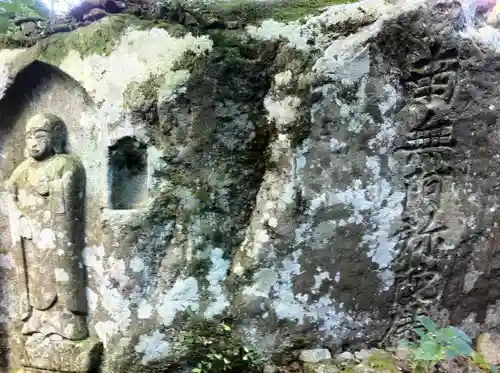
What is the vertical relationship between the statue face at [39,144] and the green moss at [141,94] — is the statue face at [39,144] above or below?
below

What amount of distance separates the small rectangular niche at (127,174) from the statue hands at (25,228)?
1.63ft

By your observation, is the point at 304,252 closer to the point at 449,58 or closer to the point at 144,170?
the point at 144,170

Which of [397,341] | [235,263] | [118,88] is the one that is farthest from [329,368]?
[118,88]

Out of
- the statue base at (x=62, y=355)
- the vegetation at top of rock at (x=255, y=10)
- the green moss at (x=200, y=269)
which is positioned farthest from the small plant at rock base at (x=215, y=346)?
the vegetation at top of rock at (x=255, y=10)

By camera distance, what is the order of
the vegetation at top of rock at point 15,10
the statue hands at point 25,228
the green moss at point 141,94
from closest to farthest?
the green moss at point 141,94 < the statue hands at point 25,228 < the vegetation at top of rock at point 15,10

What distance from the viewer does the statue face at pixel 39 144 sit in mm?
2480

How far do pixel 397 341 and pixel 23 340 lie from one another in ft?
6.34

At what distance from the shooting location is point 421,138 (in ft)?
8.01

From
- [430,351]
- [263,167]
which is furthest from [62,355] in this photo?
[430,351]

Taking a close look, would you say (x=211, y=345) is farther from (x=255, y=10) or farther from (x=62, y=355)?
(x=255, y=10)

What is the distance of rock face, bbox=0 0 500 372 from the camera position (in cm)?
233

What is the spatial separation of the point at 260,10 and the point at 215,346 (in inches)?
63.7

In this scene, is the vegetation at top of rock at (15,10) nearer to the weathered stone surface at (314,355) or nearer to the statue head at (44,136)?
the statue head at (44,136)

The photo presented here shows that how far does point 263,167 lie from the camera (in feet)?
8.07
